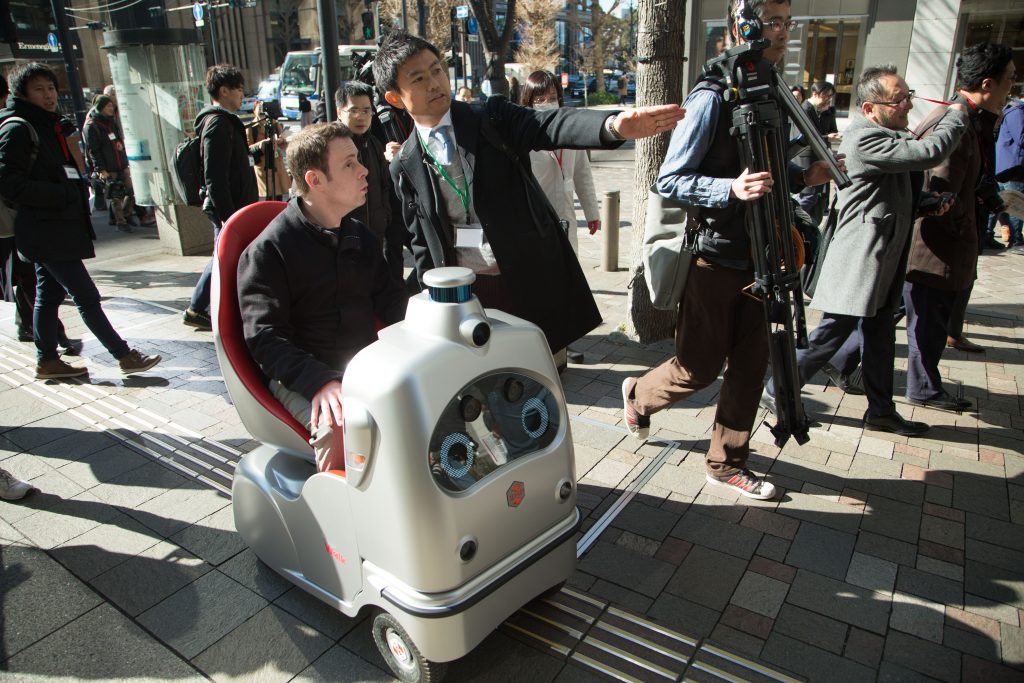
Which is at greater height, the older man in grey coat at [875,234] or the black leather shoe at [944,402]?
the older man in grey coat at [875,234]

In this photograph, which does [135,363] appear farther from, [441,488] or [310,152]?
[441,488]

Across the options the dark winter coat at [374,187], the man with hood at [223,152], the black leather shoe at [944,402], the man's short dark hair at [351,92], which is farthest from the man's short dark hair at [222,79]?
the black leather shoe at [944,402]

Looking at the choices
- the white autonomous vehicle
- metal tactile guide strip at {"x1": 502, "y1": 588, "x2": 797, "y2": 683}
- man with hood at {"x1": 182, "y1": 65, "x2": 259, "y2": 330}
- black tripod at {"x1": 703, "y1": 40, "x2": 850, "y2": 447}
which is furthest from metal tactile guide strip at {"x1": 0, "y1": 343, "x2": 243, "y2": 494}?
black tripod at {"x1": 703, "y1": 40, "x2": 850, "y2": 447}

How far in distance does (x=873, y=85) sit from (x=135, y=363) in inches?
185

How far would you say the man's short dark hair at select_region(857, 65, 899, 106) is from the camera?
349cm

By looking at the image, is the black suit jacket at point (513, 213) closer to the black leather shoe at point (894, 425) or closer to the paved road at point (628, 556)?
the paved road at point (628, 556)

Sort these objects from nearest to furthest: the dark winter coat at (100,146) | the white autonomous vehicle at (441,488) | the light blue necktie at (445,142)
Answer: the white autonomous vehicle at (441,488)
the light blue necktie at (445,142)
the dark winter coat at (100,146)

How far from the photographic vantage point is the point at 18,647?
2.48 m

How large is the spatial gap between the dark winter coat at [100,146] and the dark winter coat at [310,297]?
884cm

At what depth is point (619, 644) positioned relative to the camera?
243cm

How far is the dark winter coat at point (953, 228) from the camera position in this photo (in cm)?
392

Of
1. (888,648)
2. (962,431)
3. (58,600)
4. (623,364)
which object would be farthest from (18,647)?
(962,431)

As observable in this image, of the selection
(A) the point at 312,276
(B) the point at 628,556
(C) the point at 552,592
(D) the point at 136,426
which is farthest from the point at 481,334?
(D) the point at 136,426

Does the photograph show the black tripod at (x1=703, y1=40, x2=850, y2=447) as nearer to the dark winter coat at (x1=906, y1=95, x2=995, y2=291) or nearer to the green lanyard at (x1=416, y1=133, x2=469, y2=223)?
the green lanyard at (x1=416, y1=133, x2=469, y2=223)
